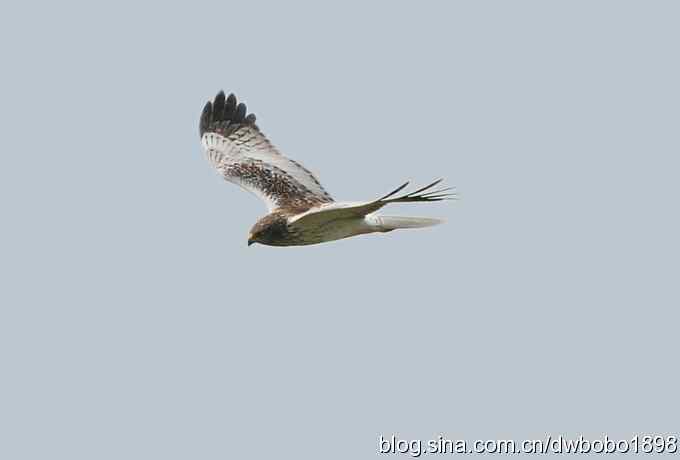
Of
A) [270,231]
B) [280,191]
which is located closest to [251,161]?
[280,191]

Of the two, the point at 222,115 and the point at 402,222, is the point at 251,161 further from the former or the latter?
the point at 402,222

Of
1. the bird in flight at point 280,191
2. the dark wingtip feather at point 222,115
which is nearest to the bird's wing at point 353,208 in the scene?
the bird in flight at point 280,191

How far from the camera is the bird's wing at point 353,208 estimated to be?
12859mm

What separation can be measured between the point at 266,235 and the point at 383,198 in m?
2.28

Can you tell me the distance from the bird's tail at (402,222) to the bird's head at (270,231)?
1.15m

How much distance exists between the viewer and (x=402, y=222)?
Result: 595 inches

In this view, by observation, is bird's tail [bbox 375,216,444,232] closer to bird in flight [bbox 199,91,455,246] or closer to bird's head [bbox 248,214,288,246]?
bird in flight [bbox 199,91,455,246]

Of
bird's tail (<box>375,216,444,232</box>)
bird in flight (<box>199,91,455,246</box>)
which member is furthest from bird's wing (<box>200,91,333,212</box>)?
bird's tail (<box>375,216,444,232</box>)

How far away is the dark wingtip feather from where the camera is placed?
17938 mm

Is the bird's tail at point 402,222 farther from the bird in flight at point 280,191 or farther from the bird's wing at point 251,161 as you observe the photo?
the bird's wing at point 251,161

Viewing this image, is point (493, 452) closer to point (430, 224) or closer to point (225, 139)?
point (430, 224)

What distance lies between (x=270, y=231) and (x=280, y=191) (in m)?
1.56

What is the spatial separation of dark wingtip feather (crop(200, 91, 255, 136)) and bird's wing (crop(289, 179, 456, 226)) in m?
3.69

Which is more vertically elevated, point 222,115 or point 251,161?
point 222,115
